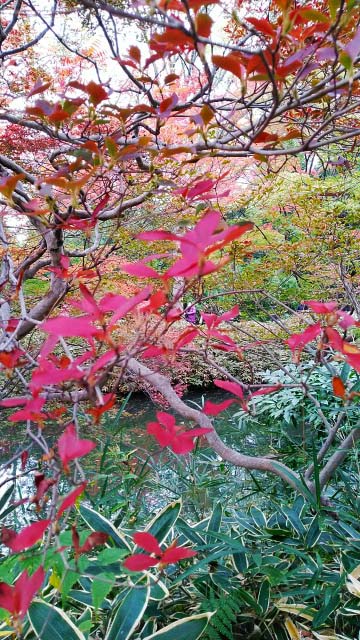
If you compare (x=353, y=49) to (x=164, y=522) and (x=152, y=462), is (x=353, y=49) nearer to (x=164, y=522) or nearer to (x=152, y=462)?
(x=164, y=522)

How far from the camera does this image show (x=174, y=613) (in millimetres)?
1020

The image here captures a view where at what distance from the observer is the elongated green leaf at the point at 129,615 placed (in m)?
0.81

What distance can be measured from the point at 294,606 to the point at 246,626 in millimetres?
126

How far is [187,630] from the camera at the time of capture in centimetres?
80

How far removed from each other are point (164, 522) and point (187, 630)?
23 centimetres

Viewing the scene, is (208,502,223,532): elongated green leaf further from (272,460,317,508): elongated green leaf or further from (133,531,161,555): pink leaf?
(133,531,161,555): pink leaf

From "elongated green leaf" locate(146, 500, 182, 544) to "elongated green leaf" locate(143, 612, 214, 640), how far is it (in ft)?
0.63

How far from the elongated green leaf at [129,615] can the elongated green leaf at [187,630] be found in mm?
39

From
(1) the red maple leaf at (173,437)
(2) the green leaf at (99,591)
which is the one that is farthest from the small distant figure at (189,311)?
(2) the green leaf at (99,591)

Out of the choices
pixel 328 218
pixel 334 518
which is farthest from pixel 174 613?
pixel 328 218

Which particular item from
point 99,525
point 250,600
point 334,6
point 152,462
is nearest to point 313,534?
point 250,600

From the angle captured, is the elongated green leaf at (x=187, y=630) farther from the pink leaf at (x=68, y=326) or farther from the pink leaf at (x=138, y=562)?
the pink leaf at (x=68, y=326)

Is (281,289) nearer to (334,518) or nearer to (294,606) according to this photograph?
(334,518)

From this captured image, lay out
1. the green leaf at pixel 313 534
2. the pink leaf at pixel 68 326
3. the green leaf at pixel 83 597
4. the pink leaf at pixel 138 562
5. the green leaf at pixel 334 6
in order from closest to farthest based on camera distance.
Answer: the pink leaf at pixel 68 326 → the pink leaf at pixel 138 562 → the green leaf at pixel 334 6 → the green leaf at pixel 83 597 → the green leaf at pixel 313 534
